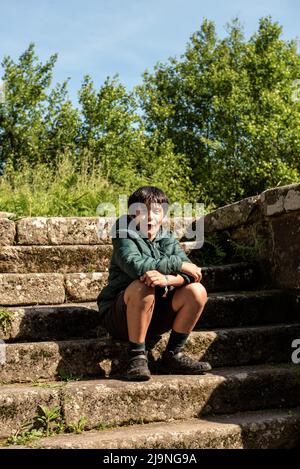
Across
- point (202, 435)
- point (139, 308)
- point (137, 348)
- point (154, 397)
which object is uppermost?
point (139, 308)

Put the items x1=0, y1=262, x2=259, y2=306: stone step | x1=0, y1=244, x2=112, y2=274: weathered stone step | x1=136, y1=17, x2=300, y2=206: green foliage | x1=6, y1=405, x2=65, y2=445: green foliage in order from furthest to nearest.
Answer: x1=136, y1=17, x2=300, y2=206: green foliage < x1=0, y1=244, x2=112, y2=274: weathered stone step < x1=0, y1=262, x2=259, y2=306: stone step < x1=6, y1=405, x2=65, y2=445: green foliage

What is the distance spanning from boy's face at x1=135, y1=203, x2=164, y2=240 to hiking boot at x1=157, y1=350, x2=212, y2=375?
2.43 ft

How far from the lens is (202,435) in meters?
2.90

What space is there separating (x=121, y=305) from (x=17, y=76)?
10.4m

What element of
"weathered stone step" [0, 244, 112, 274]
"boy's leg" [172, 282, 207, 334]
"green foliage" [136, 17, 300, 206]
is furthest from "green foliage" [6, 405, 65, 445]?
"green foliage" [136, 17, 300, 206]

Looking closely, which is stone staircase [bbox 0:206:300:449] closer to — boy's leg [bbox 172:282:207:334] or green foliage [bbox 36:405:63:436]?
green foliage [bbox 36:405:63:436]

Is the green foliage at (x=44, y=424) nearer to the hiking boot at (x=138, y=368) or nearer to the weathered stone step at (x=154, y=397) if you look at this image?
the weathered stone step at (x=154, y=397)

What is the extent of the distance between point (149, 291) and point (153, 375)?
547mm

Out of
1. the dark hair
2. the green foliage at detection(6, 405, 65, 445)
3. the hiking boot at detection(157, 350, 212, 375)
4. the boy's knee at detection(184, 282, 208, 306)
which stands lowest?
the green foliage at detection(6, 405, 65, 445)

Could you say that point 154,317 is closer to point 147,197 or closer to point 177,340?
point 177,340

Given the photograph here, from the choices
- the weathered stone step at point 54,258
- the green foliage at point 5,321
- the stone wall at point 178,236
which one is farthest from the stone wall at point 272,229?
Answer: the green foliage at point 5,321

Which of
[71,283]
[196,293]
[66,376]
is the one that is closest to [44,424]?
[66,376]

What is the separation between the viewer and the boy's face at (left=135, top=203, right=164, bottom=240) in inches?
140

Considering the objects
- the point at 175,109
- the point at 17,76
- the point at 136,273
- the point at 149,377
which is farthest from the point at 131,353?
the point at 175,109
